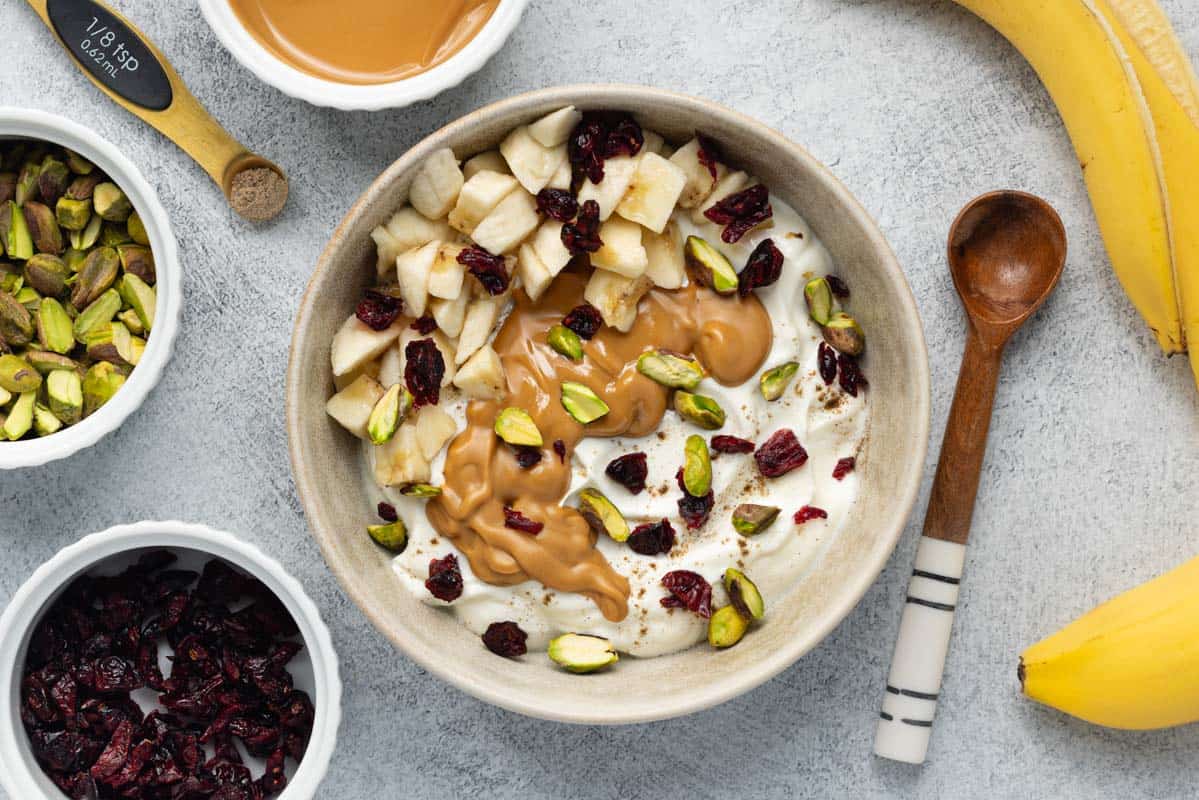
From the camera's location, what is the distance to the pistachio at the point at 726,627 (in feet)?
5.77

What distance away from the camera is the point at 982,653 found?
77.9 inches

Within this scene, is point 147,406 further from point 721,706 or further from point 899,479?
point 899,479

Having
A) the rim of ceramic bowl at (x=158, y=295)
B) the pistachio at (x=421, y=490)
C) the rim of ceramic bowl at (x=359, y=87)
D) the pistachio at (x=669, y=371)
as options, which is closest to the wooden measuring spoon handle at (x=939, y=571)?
the pistachio at (x=669, y=371)

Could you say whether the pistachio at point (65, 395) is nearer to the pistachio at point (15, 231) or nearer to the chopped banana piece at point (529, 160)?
the pistachio at point (15, 231)

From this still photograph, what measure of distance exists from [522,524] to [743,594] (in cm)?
38

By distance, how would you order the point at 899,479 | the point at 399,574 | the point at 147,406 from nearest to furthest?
the point at 899,479 → the point at 399,574 → the point at 147,406

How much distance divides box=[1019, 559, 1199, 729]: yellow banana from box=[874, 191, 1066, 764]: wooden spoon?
0.19m

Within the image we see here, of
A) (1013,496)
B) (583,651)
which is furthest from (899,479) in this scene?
(583,651)

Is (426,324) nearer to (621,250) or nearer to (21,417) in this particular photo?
(621,250)

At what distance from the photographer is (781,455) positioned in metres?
1.75

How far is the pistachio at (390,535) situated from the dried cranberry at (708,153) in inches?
30.2

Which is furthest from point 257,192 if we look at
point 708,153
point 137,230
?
point 708,153

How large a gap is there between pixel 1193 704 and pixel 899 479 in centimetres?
67

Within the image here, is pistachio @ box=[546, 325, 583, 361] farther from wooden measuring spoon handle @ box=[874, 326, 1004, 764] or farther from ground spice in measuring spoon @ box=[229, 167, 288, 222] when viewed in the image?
wooden measuring spoon handle @ box=[874, 326, 1004, 764]
